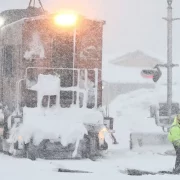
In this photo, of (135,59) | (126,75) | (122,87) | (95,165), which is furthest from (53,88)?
(135,59)

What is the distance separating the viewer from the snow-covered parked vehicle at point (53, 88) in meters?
13.3

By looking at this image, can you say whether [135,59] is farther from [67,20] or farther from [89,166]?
[89,166]

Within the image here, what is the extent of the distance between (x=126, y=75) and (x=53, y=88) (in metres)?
42.3

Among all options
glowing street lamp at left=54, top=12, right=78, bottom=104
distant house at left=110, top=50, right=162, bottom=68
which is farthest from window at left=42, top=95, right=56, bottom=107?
distant house at left=110, top=50, right=162, bottom=68

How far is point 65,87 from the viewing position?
14680 mm

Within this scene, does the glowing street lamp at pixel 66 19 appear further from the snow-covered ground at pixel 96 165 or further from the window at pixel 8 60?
the snow-covered ground at pixel 96 165

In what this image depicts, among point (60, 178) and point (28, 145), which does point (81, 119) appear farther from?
point (60, 178)

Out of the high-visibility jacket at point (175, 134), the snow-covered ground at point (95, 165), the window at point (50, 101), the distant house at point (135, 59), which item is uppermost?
the distant house at point (135, 59)

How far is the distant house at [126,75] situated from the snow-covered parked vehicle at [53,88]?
96.7ft

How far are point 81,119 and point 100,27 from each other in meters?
3.06

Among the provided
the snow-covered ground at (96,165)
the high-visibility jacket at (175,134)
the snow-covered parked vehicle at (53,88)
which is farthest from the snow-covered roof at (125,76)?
the high-visibility jacket at (175,134)

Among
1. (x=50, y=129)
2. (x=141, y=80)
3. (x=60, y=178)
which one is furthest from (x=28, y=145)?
(x=141, y=80)

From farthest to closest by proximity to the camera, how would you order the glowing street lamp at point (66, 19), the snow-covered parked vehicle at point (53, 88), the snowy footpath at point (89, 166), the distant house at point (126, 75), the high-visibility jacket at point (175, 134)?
the distant house at point (126, 75) → the glowing street lamp at point (66, 19) → the snow-covered parked vehicle at point (53, 88) → the high-visibility jacket at point (175, 134) → the snowy footpath at point (89, 166)

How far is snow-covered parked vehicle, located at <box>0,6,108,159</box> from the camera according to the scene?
13.3 m
